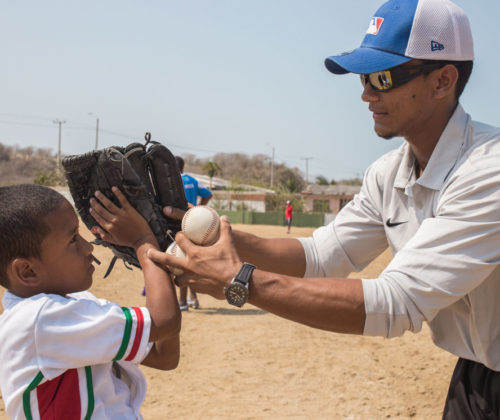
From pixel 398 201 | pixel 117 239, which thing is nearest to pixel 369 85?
pixel 398 201

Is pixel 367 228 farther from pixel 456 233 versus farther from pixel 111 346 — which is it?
pixel 111 346

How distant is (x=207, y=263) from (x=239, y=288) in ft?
0.65

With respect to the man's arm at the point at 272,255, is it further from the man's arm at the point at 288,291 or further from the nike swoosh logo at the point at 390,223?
the man's arm at the point at 288,291

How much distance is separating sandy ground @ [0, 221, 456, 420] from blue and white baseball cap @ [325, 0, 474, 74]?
341cm

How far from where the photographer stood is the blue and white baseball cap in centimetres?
250

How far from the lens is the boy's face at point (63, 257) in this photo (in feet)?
6.83

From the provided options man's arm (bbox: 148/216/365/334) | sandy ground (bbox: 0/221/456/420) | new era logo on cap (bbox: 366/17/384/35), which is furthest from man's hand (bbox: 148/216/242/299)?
sandy ground (bbox: 0/221/456/420)

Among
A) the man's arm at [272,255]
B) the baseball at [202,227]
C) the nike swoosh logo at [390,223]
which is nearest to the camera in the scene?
the baseball at [202,227]

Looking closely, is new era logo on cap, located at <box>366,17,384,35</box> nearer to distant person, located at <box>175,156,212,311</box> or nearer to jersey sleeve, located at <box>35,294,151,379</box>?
jersey sleeve, located at <box>35,294,151,379</box>

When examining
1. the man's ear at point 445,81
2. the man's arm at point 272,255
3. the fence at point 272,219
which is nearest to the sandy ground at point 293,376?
the man's arm at point 272,255

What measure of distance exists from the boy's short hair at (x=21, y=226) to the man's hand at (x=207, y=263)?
531mm

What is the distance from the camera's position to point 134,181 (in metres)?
2.66

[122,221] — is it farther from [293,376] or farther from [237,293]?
[293,376]

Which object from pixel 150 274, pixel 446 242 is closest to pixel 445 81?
pixel 446 242
